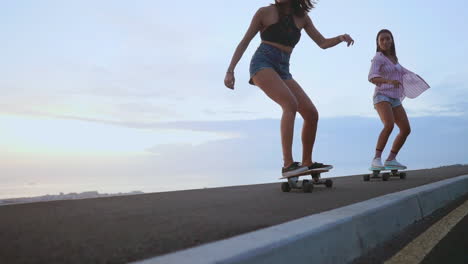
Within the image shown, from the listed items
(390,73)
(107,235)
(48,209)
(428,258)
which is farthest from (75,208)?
(390,73)

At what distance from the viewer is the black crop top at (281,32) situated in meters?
5.19

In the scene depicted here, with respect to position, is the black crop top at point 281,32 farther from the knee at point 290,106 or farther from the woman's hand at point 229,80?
the knee at point 290,106

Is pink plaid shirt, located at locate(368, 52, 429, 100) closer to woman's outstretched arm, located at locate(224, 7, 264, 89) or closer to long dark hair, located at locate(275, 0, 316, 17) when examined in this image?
long dark hair, located at locate(275, 0, 316, 17)

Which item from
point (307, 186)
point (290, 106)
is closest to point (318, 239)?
point (307, 186)

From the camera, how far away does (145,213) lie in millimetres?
3371

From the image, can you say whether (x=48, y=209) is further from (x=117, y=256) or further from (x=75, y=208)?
(x=117, y=256)

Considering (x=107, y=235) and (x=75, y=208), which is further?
(x=75, y=208)

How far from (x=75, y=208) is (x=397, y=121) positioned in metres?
6.36

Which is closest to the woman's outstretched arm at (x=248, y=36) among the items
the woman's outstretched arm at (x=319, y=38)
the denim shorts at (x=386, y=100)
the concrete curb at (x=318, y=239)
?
the woman's outstretched arm at (x=319, y=38)

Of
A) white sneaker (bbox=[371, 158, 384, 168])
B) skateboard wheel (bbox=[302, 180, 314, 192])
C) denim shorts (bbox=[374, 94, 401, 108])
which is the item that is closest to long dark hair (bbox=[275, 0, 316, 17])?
skateboard wheel (bbox=[302, 180, 314, 192])

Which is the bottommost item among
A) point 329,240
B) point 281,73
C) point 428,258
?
point 428,258

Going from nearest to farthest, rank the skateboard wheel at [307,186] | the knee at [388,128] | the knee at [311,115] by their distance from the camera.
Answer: the skateboard wheel at [307,186], the knee at [311,115], the knee at [388,128]

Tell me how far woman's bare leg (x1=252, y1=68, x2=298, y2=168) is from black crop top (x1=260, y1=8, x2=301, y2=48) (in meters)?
0.40

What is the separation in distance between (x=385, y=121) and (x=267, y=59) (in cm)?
360
